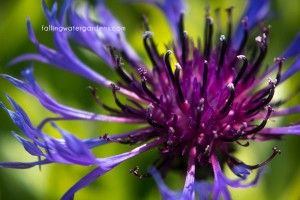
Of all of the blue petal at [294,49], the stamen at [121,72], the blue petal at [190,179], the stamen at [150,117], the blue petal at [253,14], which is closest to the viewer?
the blue petal at [190,179]

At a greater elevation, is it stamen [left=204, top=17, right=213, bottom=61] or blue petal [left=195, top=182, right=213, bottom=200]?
stamen [left=204, top=17, right=213, bottom=61]

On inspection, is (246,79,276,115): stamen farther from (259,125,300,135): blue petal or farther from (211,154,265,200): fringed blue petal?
(211,154,265,200): fringed blue petal

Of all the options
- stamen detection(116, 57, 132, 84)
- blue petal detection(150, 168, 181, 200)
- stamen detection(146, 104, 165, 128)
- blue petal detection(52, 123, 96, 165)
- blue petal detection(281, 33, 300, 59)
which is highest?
blue petal detection(281, 33, 300, 59)

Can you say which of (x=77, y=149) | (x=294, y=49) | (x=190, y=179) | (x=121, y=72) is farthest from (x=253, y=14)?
(x=77, y=149)

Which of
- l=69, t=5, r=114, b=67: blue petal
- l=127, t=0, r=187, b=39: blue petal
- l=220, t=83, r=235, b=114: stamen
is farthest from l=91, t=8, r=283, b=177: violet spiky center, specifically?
l=127, t=0, r=187, b=39: blue petal

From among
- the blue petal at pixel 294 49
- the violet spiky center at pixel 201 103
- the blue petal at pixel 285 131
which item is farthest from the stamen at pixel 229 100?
the blue petal at pixel 294 49

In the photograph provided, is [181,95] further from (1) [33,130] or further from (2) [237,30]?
(2) [237,30]

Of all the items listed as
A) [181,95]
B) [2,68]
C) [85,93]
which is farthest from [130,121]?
[2,68]

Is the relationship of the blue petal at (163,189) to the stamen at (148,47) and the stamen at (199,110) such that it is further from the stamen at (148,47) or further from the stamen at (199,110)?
the stamen at (148,47)

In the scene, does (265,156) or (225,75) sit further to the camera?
(265,156)

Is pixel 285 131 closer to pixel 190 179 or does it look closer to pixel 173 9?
pixel 190 179

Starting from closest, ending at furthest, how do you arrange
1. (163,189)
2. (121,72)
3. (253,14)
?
(163,189) < (121,72) < (253,14)
